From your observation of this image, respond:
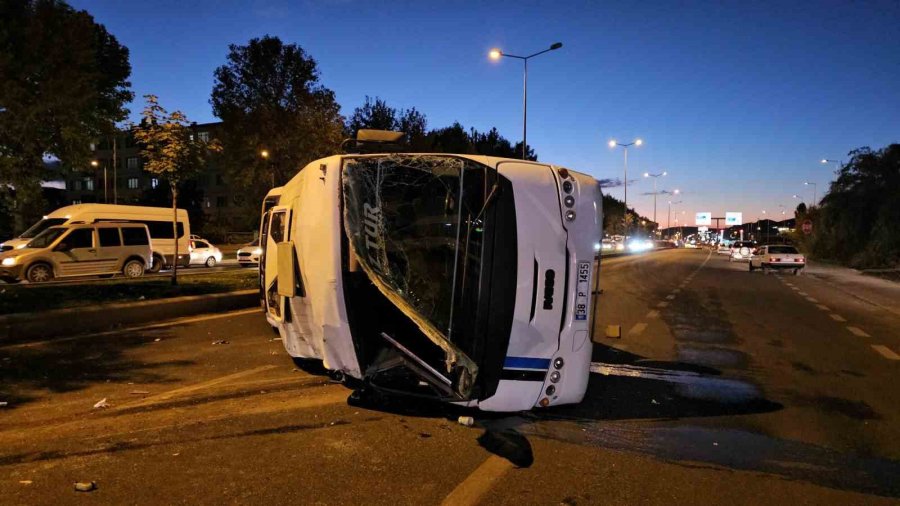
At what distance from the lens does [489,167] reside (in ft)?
15.1

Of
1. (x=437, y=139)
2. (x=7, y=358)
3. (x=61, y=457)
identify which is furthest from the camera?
(x=437, y=139)

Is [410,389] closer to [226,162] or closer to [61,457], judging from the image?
[61,457]

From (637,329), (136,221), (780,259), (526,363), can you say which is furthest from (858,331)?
(136,221)

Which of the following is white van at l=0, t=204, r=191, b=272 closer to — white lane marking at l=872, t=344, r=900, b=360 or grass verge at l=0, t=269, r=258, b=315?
grass verge at l=0, t=269, r=258, b=315

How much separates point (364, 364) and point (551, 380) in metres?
1.51

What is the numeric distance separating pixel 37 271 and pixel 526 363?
1721cm

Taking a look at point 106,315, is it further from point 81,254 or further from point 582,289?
point 81,254

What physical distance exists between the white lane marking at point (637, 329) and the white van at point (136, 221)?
16182 mm

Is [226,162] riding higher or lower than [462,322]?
higher

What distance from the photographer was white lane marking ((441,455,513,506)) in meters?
3.77

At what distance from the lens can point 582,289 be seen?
4.63m

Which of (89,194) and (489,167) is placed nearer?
(489,167)

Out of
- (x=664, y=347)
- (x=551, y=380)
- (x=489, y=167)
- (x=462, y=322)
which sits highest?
(x=489, y=167)

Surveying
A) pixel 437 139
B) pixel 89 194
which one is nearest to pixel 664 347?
pixel 437 139
